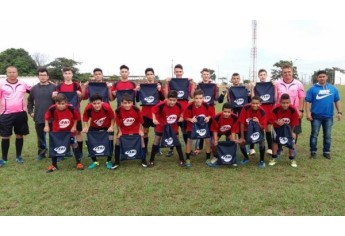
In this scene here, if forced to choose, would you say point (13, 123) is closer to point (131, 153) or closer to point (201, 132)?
point (131, 153)

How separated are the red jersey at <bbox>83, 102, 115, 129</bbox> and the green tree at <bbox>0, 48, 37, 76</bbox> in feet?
244

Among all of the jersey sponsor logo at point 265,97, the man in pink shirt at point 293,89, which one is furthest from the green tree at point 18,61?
the man in pink shirt at point 293,89

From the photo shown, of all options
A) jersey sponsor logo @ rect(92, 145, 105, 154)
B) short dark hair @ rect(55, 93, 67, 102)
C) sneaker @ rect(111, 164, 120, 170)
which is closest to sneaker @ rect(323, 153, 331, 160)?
sneaker @ rect(111, 164, 120, 170)

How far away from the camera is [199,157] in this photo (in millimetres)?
7352

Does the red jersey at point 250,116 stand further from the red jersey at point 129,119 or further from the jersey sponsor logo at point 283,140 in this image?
the red jersey at point 129,119

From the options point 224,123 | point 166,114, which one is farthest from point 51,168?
point 224,123

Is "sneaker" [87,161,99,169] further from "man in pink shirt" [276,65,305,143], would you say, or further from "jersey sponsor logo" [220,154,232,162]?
"man in pink shirt" [276,65,305,143]

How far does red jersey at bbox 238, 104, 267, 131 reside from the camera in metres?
6.64

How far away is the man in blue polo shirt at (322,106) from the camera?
696 cm

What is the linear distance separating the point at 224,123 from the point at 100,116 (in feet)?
9.05

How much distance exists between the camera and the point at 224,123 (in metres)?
6.75

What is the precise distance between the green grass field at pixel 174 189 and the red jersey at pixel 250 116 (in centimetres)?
94

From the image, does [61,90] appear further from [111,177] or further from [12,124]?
[111,177]
